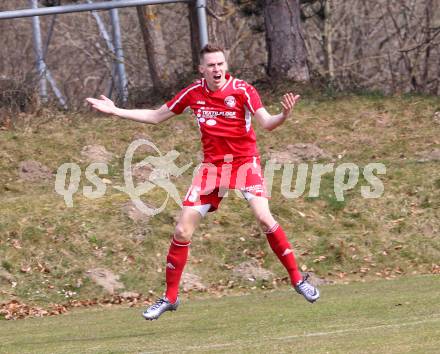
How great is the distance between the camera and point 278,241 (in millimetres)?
9633

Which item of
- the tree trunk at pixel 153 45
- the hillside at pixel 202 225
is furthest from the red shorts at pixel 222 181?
the tree trunk at pixel 153 45

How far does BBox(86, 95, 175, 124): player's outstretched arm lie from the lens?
966cm

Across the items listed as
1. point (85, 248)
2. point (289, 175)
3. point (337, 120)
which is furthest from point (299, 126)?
point (85, 248)

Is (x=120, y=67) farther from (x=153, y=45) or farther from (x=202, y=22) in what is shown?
(x=202, y=22)

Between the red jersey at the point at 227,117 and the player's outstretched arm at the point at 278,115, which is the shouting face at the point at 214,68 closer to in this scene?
the red jersey at the point at 227,117

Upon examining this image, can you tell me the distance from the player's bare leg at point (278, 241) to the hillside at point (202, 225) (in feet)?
15.4

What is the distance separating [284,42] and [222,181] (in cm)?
1174

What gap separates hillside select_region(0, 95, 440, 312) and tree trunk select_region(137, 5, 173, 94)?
8.65 ft

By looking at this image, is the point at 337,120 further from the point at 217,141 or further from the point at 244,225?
the point at 217,141

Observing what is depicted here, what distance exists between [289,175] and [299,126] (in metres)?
2.15

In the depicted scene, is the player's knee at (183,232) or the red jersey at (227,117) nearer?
the red jersey at (227,117)

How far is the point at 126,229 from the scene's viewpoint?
15359 millimetres

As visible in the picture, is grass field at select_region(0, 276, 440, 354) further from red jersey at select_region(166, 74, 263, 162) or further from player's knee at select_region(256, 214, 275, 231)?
red jersey at select_region(166, 74, 263, 162)

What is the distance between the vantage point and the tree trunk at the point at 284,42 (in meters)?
20.8
